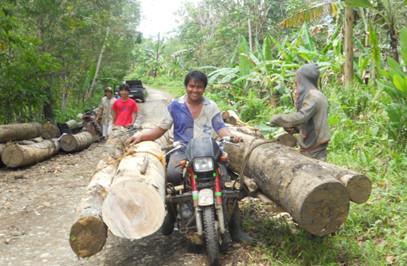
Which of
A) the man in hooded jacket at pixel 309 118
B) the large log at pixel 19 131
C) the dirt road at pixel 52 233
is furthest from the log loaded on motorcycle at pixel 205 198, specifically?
the large log at pixel 19 131

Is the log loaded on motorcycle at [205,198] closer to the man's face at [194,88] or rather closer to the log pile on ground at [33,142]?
the man's face at [194,88]

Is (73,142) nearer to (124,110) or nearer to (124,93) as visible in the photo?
(124,110)

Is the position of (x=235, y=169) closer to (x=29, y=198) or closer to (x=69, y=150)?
(x=29, y=198)

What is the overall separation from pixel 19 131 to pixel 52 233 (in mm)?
5532

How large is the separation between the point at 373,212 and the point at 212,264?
7.29 ft

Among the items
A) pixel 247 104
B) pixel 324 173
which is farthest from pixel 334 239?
pixel 247 104

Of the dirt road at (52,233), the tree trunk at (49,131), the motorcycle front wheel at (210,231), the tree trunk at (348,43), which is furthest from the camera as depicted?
the tree trunk at (49,131)

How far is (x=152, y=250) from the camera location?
430cm

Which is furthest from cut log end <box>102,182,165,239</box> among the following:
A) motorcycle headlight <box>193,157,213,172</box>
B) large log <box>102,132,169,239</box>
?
motorcycle headlight <box>193,157,213,172</box>

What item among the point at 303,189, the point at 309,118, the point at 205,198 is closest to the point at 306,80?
the point at 309,118

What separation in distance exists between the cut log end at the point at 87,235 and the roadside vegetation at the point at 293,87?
1535 millimetres

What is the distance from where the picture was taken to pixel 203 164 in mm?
3607

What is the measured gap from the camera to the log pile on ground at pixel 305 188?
10.7 ft

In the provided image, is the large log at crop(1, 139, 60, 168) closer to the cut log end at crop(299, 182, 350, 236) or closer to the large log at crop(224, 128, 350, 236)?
the large log at crop(224, 128, 350, 236)
